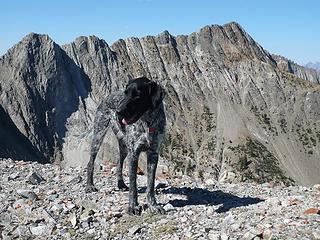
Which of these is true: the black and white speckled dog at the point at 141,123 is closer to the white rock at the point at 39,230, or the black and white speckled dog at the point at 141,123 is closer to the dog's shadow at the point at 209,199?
the dog's shadow at the point at 209,199

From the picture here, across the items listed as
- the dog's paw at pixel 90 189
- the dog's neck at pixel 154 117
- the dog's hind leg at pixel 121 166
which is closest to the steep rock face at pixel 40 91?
the dog's hind leg at pixel 121 166

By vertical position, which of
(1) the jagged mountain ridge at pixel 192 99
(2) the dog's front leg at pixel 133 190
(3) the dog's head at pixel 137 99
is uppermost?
(1) the jagged mountain ridge at pixel 192 99

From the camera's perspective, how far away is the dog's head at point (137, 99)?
9.33 metres

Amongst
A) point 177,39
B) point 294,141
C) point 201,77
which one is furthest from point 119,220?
point 177,39

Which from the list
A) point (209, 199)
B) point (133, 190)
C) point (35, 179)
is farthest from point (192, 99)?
point (133, 190)

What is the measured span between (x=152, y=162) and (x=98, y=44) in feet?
512

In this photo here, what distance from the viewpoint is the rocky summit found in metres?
8.73

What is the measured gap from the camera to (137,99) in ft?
30.8

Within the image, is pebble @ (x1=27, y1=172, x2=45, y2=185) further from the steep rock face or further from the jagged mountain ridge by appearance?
the steep rock face

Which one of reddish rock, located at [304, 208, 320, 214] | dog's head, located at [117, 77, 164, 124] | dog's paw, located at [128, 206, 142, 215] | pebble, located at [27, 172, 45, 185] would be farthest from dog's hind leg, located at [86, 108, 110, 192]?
reddish rock, located at [304, 208, 320, 214]

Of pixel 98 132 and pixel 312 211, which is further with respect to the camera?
pixel 98 132

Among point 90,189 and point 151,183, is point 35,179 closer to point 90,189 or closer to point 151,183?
point 90,189

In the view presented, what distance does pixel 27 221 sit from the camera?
10.3 m

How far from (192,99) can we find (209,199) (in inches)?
6050
